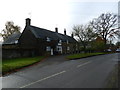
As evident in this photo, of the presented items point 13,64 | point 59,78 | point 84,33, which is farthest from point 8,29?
point 59,78

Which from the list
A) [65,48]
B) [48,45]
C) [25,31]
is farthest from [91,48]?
[25,31]

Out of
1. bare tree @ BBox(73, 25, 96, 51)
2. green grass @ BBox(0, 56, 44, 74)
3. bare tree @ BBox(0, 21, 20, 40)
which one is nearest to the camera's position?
green grass @ BBox(0, 56, 44, 74)

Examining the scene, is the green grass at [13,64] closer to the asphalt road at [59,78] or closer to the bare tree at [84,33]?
the asphalt road at [59,78]

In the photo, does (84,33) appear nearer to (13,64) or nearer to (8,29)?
(13,64)

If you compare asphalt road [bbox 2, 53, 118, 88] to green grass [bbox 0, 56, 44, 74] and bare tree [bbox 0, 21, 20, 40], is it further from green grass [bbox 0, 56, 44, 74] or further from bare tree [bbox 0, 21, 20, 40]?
bare tree [bbox 0, 21, 20, 40]

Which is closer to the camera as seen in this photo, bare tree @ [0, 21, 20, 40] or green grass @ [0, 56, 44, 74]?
green grass @ [0, 56, 44, 74]

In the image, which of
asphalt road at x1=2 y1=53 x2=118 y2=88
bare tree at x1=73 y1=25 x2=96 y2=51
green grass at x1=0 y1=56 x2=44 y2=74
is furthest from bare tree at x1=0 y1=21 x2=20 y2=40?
asphalt road at x1=2 y1=53 x2=118 y2=88

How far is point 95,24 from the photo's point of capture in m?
50.7

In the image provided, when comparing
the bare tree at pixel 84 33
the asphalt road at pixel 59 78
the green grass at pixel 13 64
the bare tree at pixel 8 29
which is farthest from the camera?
the bare tree at pixel 8 29

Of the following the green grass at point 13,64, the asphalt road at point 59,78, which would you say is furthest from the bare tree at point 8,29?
the asphalt road at point 59,78

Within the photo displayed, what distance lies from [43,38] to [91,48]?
28314 millimetres

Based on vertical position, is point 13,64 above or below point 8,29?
below

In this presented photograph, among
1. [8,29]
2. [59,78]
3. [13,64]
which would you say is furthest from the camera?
[8,29]

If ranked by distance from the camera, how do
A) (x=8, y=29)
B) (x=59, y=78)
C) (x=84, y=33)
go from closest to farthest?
1. (x=59, y=78)
2. (x=84, y=33)
3. (x=8, y=29)
